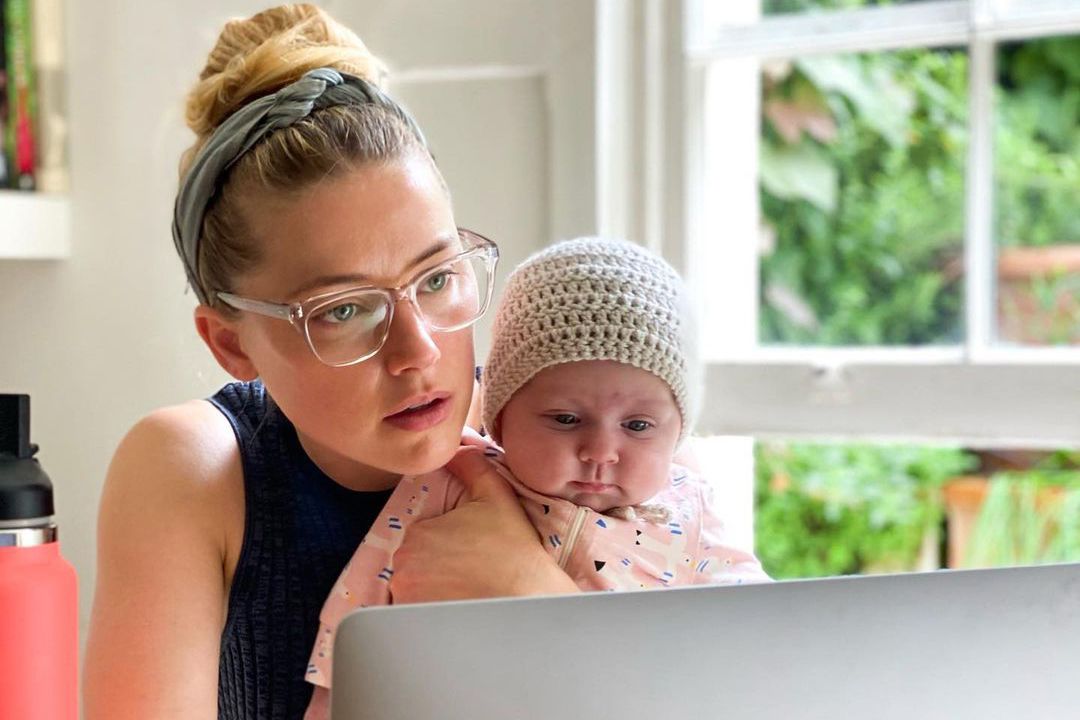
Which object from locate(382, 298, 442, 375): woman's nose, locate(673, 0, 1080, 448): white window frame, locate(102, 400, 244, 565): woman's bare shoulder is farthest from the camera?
locate(673, 0, 1080, 448): white window frame

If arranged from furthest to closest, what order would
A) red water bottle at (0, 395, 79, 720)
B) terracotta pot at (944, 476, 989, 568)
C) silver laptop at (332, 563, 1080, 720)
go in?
terracotta pot at (944, 476, 989, 568)
red water bottle at (0, 395, 79, 720)
silver laptop at (332, 563, 1080, 720)

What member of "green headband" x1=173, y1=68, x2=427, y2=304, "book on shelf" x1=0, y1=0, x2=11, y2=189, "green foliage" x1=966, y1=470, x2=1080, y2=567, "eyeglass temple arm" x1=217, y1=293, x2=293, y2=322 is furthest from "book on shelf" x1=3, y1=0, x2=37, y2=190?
"green foliage" x1=966, y1=470, x2=1080, y2=567

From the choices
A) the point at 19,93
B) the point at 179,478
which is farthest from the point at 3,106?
the point at 179,478

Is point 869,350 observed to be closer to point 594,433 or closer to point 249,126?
point 594,433

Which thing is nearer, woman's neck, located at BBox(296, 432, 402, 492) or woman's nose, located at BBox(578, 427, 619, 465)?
woman's nose, located at BBox(578, 427, 619, 465)

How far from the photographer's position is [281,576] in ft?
3.76

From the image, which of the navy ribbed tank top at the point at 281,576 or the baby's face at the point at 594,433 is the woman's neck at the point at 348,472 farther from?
the baby's face at the point at 594,433

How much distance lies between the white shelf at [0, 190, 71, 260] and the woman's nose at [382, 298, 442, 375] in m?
1.19

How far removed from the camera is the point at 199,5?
200 cm

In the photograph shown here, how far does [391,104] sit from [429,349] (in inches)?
10.7

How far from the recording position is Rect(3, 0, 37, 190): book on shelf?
6.63ft

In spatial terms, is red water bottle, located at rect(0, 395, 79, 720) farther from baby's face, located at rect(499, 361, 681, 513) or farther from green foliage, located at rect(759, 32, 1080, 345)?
green foliage, located at rect(759, 32, 1080, 345)

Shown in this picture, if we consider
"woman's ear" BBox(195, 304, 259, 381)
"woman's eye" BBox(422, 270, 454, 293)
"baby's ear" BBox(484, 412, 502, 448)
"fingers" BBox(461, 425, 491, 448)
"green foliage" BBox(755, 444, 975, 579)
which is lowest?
"green foliage" BBox(755, 444, 975, 579)

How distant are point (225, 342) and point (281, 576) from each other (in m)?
0.23
